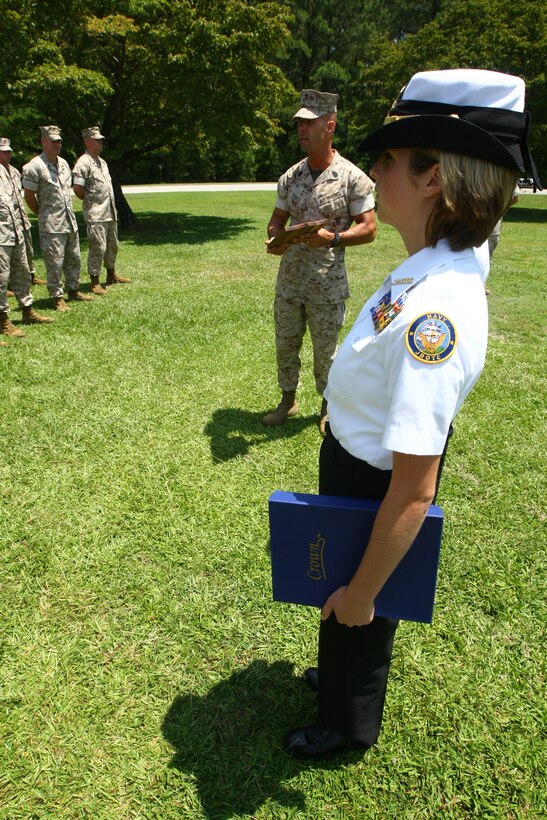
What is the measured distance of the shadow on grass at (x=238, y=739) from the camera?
1903 millimetres

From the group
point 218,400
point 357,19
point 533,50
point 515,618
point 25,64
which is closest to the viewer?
point 515,618

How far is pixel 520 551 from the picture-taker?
3.04 m

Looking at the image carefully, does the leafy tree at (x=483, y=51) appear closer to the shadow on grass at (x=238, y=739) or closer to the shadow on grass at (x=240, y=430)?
the shadow on grass at (x=240, y=430)

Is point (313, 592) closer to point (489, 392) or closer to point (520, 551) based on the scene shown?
point (520, 551)

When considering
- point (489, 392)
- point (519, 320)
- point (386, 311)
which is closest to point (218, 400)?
point (489, 392)

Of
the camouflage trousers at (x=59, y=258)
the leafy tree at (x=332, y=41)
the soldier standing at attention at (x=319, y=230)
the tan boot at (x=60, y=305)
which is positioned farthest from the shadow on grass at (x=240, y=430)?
the leafy tree at (x=332, y=41)

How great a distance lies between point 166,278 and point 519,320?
574cm

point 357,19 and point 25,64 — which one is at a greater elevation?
point 357,19

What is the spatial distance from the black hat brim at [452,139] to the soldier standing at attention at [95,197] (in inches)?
302

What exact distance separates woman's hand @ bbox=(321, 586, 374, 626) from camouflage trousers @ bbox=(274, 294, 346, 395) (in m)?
2.79

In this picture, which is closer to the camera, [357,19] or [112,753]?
[112,753]

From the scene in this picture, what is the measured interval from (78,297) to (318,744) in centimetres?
727

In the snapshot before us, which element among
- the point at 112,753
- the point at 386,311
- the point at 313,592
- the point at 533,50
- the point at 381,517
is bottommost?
the point at 112,753

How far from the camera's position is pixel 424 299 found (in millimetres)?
1123
